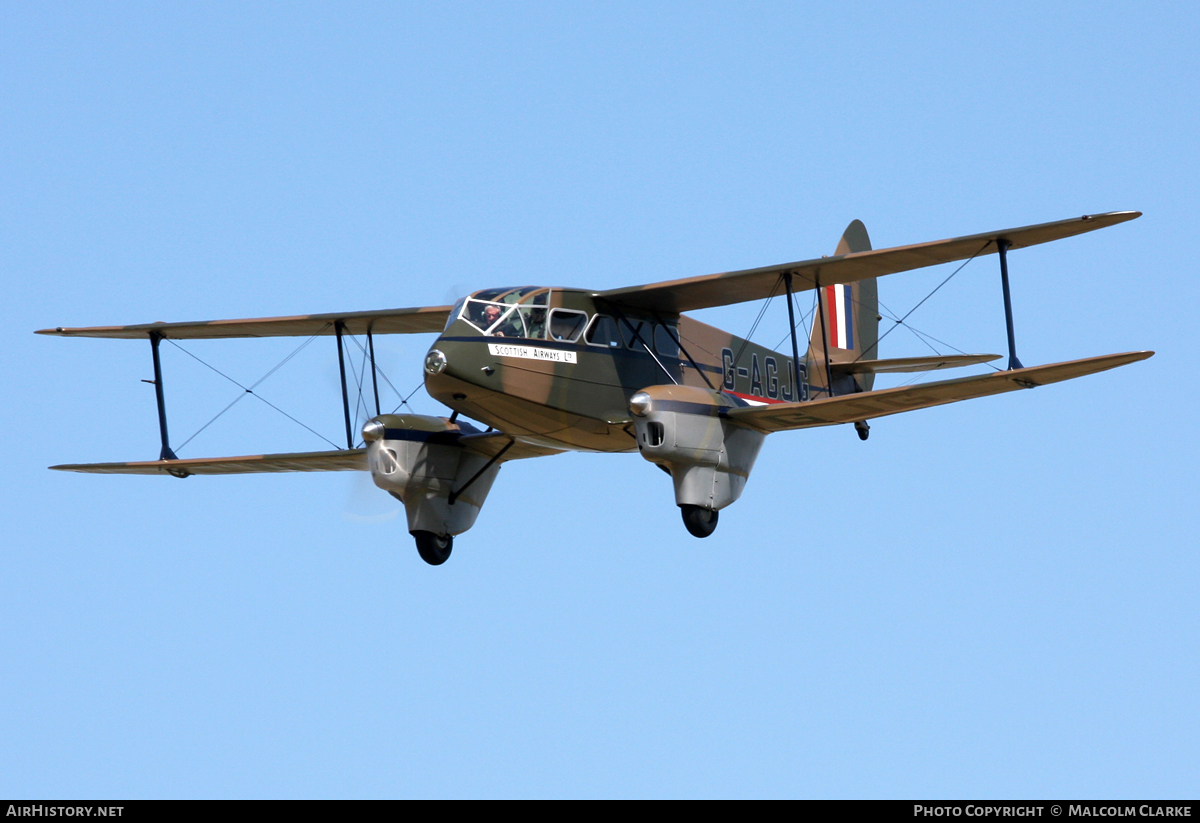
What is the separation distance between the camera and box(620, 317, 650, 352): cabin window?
26.7 meters

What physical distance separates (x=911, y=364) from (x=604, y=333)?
25.6 feet

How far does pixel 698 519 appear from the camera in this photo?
26.0 metres

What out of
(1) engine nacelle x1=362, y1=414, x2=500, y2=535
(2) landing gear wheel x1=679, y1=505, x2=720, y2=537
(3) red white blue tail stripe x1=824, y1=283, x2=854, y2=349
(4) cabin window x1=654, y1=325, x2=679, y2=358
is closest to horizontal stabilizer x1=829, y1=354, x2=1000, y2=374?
(3) red white blue tail stripe x1=824, y1=283, x2=854, y2=349

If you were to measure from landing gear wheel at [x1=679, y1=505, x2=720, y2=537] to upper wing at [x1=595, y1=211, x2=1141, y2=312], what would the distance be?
3.42 metres

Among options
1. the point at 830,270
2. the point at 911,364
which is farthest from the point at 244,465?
the point at 911,364

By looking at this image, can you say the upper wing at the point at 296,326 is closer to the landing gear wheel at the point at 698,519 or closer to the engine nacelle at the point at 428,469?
the engine nacelle at the point at 428,469

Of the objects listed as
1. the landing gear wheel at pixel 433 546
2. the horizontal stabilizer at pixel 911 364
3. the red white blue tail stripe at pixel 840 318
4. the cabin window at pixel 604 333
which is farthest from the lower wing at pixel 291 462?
the red white blue tail stripe at pixel 840 318

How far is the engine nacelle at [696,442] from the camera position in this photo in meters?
25.2

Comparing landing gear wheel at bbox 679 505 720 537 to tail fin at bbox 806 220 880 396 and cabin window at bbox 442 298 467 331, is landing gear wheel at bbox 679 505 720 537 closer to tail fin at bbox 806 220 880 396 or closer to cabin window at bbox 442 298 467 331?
cabin window at bbox 442 298 467 331

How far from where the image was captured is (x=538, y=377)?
993 inches
